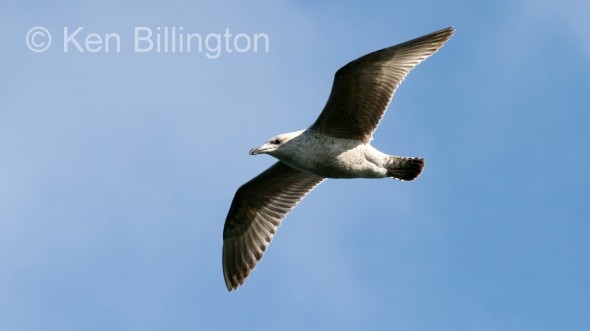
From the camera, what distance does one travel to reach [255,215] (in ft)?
55.3

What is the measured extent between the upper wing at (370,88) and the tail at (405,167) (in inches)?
19.2

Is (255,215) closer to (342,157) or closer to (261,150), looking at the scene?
(261,150)

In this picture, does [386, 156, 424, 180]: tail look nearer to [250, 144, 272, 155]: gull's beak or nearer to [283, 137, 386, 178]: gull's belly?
[283, 137, 386, 178]: gull's belly

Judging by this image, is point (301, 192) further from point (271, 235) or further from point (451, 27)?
point (451, 27)

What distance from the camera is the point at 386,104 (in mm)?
14633

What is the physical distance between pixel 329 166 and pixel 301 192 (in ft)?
7.08

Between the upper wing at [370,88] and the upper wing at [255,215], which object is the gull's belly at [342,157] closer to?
the upper wing at [370,88]

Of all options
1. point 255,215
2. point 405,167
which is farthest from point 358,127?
point 255,215

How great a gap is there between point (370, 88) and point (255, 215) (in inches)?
135

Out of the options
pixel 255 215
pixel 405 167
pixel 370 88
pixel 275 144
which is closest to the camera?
pixel 370 88

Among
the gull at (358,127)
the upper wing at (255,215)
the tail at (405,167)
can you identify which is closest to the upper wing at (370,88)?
the gull at (358,127)

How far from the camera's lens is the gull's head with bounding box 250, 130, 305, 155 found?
577 inches

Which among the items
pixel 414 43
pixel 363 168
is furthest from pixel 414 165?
pixel 414 43

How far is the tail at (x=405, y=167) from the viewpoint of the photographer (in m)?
14.6
